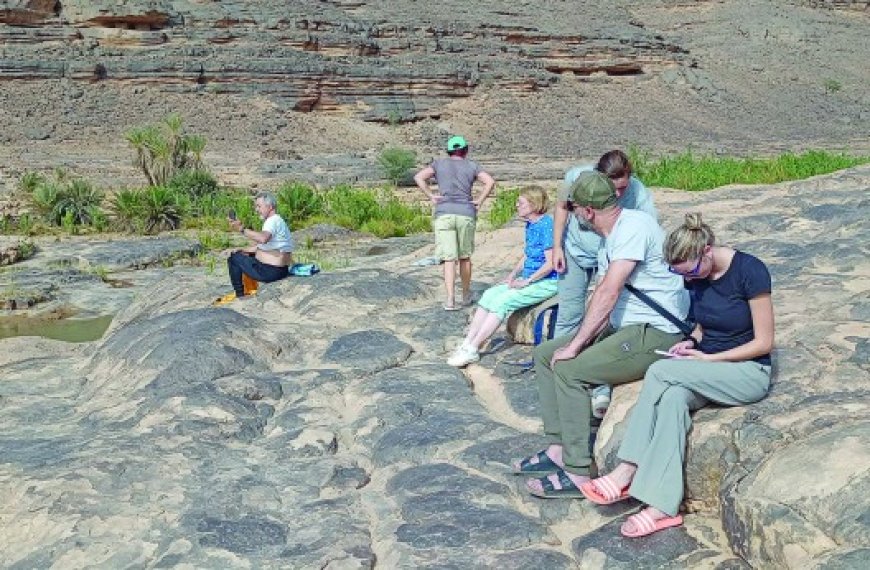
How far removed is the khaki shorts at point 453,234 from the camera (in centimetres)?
803

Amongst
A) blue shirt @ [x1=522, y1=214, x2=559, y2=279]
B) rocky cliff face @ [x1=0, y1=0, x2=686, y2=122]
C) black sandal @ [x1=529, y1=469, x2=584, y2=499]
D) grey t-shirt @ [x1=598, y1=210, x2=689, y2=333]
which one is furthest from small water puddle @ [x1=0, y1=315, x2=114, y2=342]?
rocky cliff face @ [x1=0, y1=0, x2=686, y2=122]

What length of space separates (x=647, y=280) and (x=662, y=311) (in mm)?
159

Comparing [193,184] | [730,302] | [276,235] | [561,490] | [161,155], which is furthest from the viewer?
[161,155]

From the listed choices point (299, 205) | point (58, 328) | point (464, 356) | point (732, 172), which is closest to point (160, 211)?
point (299, 205)

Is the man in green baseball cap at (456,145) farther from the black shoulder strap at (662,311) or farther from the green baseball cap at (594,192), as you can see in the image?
the black shoulder strap at (662,311)

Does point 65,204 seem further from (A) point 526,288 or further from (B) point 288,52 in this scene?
(B) point 288,52

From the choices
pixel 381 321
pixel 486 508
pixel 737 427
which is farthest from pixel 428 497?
pixel 381 321

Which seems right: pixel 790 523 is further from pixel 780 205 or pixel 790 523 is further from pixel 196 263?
pixel 196 263

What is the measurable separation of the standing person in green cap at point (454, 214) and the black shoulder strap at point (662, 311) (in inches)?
128

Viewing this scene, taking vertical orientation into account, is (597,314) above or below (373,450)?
above

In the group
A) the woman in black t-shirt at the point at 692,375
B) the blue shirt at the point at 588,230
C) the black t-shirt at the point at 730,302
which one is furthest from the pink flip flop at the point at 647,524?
the blue shirt at the point at 588,230

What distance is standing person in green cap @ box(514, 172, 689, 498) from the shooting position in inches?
181

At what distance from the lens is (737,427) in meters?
4.29

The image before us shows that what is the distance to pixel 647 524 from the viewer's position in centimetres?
417
